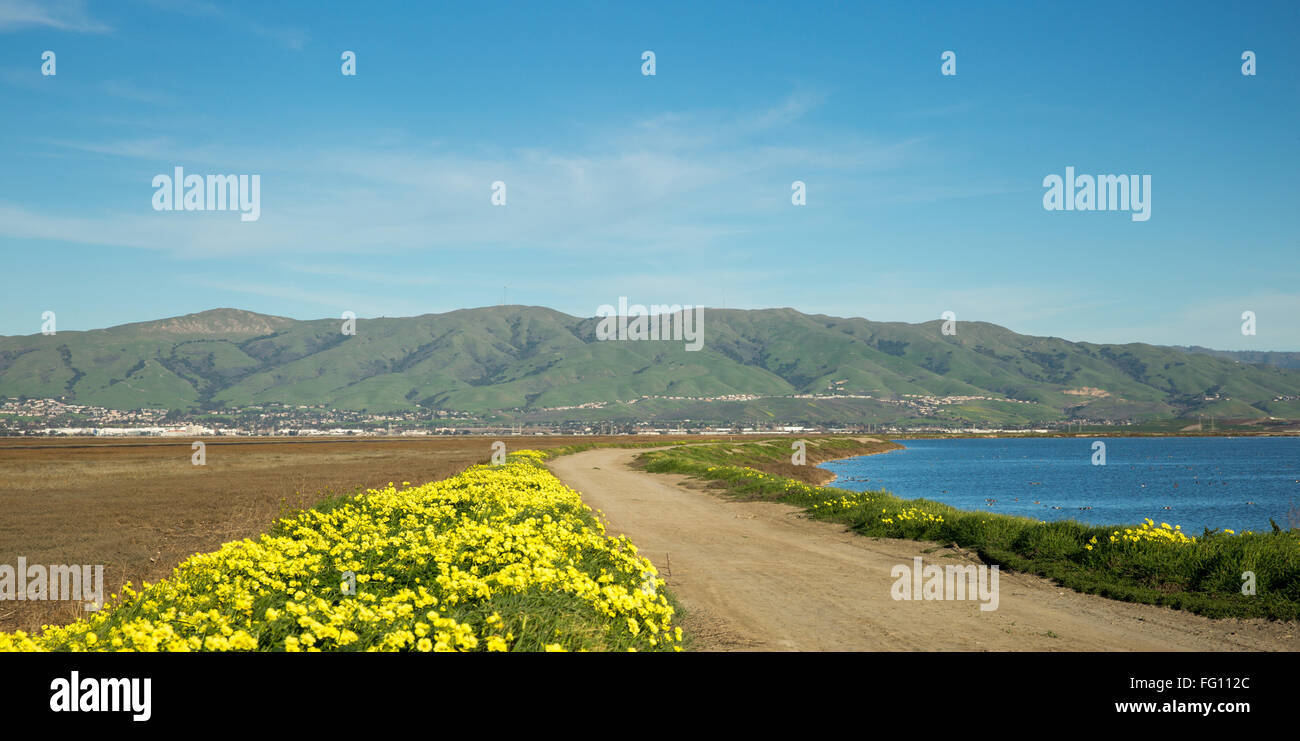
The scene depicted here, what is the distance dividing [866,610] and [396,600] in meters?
8.68

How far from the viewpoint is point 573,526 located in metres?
17.1

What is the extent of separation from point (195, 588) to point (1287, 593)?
16925mm

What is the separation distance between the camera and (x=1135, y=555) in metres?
16.0

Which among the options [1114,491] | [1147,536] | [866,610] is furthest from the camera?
[1114,491]

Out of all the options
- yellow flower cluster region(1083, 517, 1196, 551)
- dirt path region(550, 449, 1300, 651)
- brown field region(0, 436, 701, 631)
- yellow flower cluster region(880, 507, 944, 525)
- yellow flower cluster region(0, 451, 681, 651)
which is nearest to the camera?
yellow flower cluster region(0, 451, 681, 651)

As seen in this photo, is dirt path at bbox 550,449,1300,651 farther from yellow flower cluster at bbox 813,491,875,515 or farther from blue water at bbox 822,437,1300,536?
blue water at bbox 822,437,1300,536

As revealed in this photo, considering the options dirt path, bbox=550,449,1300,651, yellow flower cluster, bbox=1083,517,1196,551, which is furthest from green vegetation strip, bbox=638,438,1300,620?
dirt path, bbox=550,449,1300,651

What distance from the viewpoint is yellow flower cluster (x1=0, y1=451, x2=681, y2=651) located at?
23.1 feet

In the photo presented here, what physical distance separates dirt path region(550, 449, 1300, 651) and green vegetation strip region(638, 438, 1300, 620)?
44 cm

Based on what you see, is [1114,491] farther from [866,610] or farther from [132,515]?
[132,515]

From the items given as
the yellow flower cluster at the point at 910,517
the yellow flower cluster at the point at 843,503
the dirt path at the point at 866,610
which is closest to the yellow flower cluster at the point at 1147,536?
the dirt path at the point at 866,610

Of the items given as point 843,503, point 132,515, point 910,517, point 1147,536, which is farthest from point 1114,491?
point 132,515

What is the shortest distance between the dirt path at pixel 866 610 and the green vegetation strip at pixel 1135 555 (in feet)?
1.44
